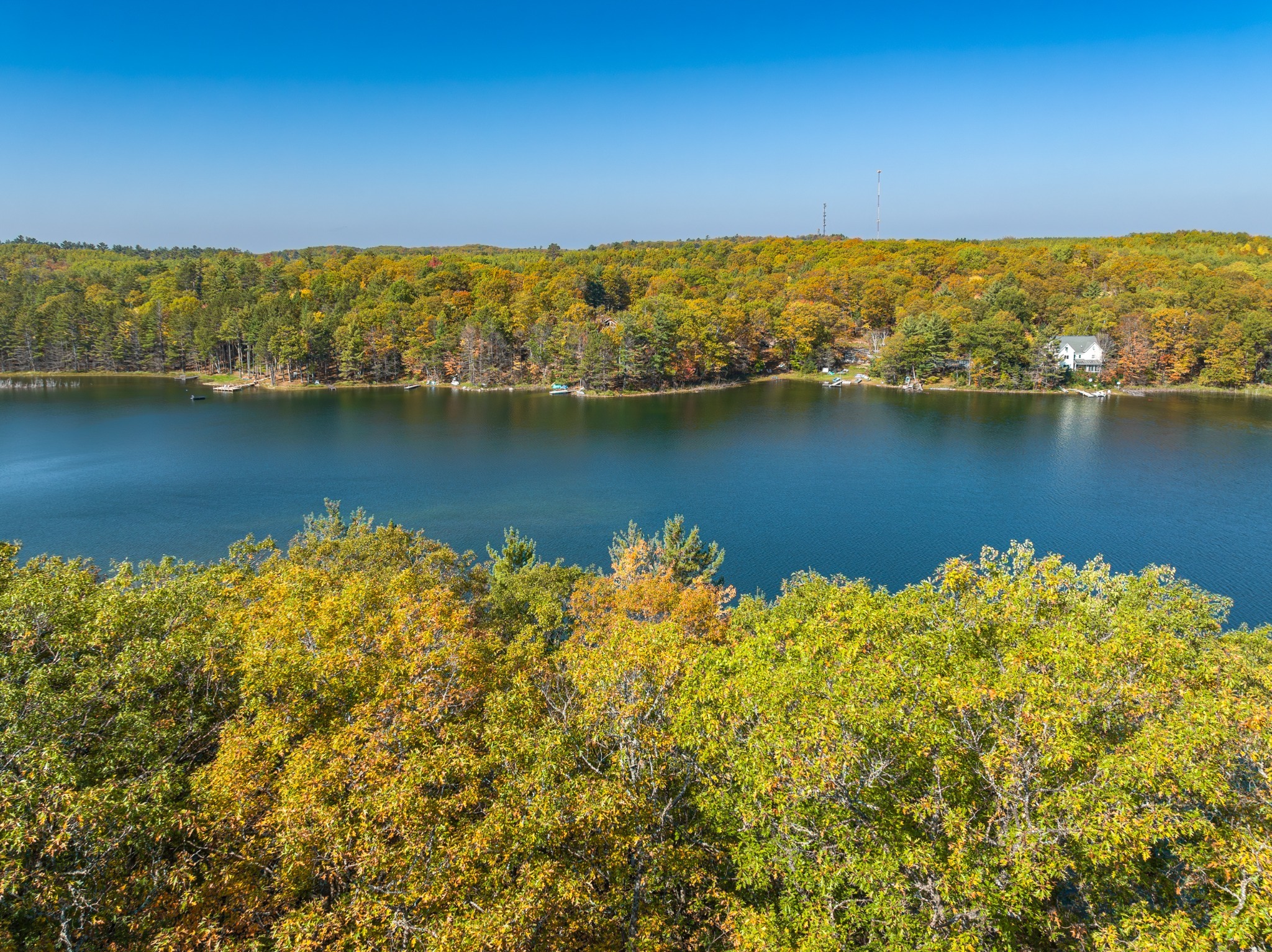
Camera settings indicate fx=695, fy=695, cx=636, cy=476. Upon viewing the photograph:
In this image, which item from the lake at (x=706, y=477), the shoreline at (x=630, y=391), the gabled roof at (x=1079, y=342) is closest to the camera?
the lake at (x=706, y=477)

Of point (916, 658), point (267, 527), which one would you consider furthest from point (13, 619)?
point (267, 527)

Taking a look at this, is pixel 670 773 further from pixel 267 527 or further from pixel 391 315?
pixel 391 315

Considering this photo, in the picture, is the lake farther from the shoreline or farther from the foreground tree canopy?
the foreground tree canopy

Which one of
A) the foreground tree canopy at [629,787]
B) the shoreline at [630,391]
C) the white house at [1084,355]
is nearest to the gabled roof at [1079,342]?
the white house at [1084,355]

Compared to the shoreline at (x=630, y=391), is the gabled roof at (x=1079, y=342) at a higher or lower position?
higher

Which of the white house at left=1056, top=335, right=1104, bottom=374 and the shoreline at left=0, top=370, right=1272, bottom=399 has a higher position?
the white house at left=1056, top=335, right=1104, bottom=374

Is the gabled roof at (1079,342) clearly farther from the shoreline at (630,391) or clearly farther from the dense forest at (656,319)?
the shoreline at (630,391)

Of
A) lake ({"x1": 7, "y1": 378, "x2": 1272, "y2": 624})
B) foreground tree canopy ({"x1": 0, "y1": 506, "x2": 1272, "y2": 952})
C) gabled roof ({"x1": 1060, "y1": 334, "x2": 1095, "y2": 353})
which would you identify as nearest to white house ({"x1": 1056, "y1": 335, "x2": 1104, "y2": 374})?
gabled roof ({"x1": 1060, "y1": 334, "x2": 1095, "y2": 353})
